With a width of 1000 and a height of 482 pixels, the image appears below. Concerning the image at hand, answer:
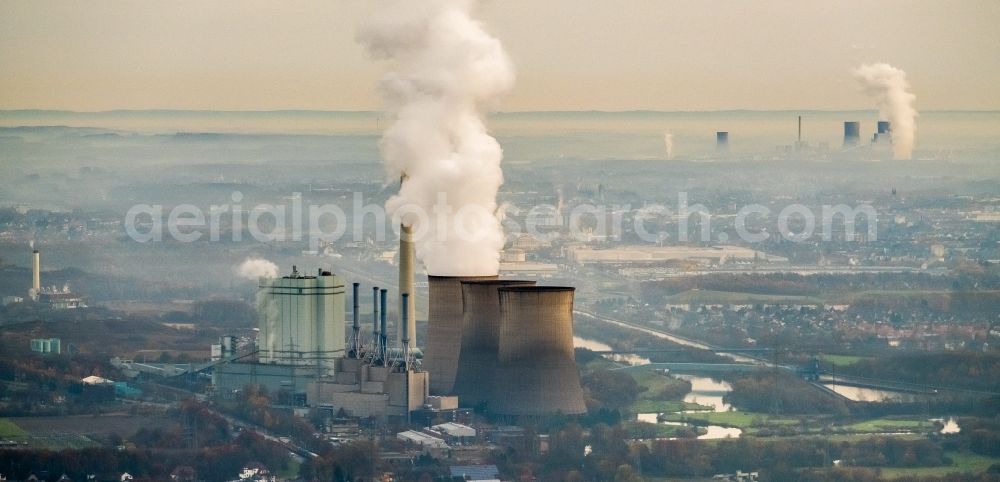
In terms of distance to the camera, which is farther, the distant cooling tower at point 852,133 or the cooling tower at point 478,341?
the distant cooling tower at point 852,133

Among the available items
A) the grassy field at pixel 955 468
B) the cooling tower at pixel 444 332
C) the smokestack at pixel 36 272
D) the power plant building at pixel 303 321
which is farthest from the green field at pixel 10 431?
the smokestack at pixel 36 272

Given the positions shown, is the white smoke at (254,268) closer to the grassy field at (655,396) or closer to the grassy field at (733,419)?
the grassy field at (655,396)

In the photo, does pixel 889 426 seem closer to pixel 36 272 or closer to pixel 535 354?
pixel 535 354

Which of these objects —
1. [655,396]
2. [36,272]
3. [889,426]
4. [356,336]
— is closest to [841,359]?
[655,396]

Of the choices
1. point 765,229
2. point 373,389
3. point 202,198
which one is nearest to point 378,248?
point 202,198

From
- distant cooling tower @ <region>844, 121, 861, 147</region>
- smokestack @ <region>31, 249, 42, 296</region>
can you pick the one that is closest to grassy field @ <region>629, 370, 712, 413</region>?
smokestack @ <region>31, 249, 42, 296</region>

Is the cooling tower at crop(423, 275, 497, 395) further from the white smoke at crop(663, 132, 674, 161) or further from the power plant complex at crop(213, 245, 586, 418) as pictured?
the white smoke at crop(663, 132, 674, 161)
